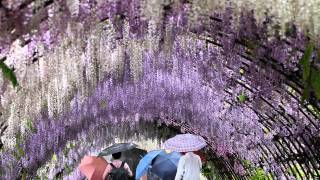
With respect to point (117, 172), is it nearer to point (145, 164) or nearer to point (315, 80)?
point (145, 164)

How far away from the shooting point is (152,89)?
11938 millimetres

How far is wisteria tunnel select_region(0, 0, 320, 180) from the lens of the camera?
4750 millimetres

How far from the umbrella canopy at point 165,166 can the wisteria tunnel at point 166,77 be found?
1.23m

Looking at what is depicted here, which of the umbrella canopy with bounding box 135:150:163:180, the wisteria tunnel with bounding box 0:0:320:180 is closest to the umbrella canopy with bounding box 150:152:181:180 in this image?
the umbrella canopy with bounding box 135:150:163:180

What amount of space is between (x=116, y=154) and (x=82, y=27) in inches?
307

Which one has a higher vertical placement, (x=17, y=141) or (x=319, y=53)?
(x=319, y=53)

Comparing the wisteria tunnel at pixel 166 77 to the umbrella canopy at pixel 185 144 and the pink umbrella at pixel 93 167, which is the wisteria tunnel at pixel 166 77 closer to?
the pink umbrella at pixel 93 167

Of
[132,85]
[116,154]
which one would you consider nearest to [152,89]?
[132,85]

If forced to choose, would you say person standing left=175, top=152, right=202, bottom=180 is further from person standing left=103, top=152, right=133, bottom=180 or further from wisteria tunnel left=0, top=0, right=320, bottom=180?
person standing left=103, top=152, right=133, bottom=180

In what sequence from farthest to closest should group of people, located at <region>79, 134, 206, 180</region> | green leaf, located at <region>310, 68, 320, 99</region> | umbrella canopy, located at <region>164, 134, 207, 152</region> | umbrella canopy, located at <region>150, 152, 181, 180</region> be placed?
1. umbrella canopy, located at <region>150, 152, 181, 180</region>
2. umbrella canopy, located at <region>164, 134, 207, 152</region>
3. group of people, located at <region>79, 134, 206, 180</region>
4. green leaf, located at <region>310, 68, 320, 99</region>

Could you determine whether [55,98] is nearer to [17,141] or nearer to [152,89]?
[17,141]

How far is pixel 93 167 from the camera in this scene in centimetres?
1272

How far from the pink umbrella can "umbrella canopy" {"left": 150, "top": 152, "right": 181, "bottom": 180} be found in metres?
2.16

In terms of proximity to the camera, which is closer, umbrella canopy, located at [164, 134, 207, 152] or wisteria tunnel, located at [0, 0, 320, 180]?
wisteria tunnel, located at [0, 0, 320, 180]
